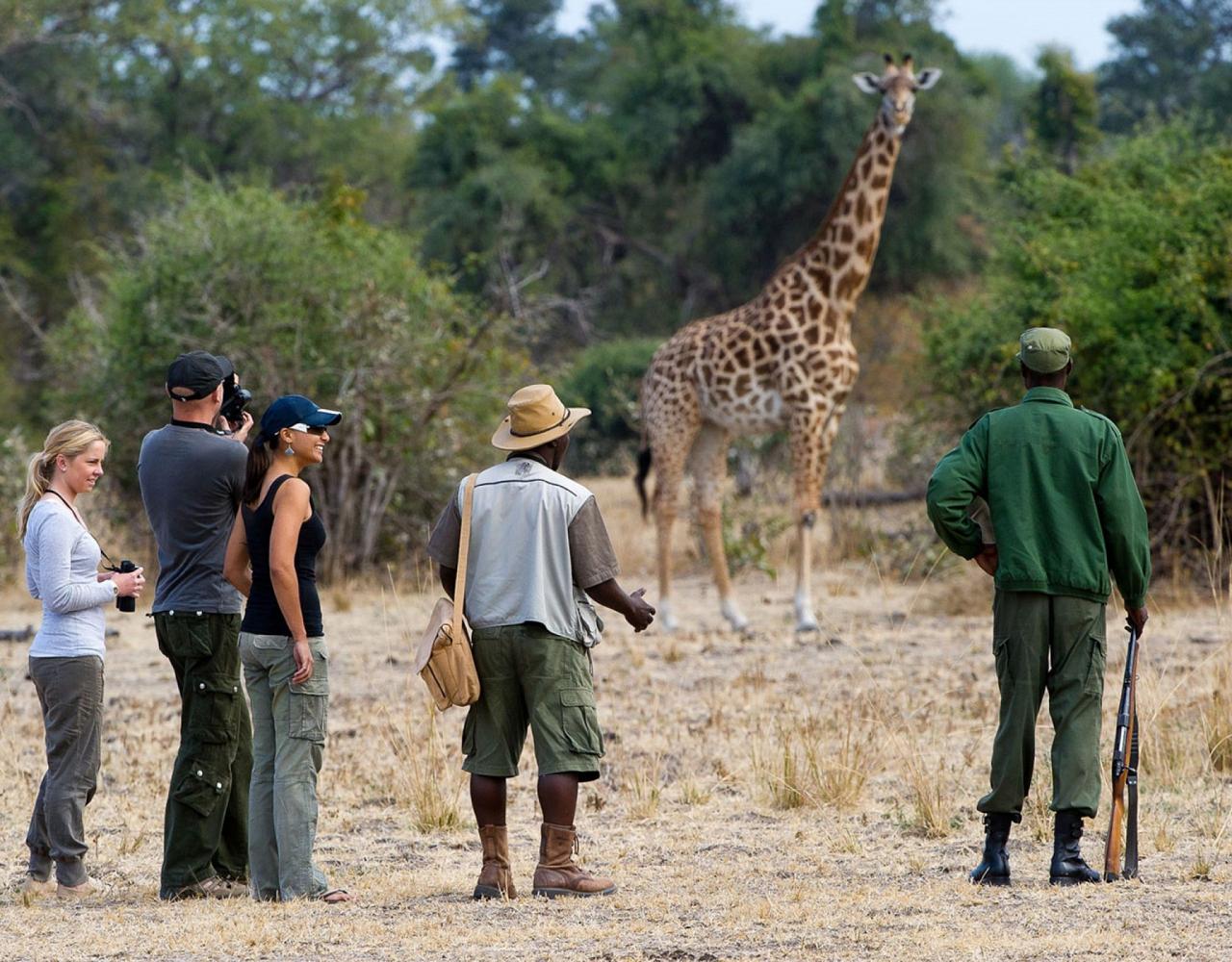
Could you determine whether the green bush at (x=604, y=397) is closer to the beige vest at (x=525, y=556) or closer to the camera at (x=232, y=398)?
the camera at (x=232, y=398)

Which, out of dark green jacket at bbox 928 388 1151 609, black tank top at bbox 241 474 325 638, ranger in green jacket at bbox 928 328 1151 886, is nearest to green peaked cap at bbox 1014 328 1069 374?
ranger in green jacket at bbox 928 328 1151 886

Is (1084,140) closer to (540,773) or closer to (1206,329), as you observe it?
(1206,329)

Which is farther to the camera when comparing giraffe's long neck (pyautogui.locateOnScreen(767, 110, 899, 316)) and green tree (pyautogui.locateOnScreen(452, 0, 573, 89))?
green tree (pyautogui.locateOnScreen(452, 0, 573, 89))

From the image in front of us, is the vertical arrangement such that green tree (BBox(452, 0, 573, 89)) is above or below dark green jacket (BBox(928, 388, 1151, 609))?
above

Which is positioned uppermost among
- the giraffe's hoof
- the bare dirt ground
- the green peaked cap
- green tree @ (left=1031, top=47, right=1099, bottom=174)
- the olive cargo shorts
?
green tree @ (left=1031, top=47, right=1099, bottom=174)

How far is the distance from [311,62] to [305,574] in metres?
30.2

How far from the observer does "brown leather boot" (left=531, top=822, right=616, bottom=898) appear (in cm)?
566

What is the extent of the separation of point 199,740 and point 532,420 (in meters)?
1.51

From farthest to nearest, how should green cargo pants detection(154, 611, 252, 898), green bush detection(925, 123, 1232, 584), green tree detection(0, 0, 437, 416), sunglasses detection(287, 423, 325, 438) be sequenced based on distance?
green tree detection(0, 0, 437, 416)
green bush detection(925, 123, 1232, 584)
green cargo pants detection(154, 611, 252, 898)
sunglasses detection(287, 423, 325, 438)

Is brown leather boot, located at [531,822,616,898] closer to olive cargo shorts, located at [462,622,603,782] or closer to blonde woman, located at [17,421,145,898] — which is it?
olive cargo shorts, located at [462,622,603,782]

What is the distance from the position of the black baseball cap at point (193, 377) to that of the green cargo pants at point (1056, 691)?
8.67 ft

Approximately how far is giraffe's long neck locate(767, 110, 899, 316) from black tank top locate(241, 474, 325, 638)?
26.4 ft

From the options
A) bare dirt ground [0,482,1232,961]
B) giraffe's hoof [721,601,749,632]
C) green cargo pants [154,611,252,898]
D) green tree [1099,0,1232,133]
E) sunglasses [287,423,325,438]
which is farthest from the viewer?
green tree [1099,0,1232,133]

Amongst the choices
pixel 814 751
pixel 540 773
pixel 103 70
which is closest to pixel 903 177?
pixel 103 70
